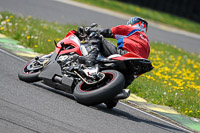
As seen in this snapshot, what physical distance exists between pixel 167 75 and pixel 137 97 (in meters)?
2.90

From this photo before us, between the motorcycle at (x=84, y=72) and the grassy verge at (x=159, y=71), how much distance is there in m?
2.33

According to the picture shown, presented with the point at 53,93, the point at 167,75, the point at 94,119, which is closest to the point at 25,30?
the point at 167,75

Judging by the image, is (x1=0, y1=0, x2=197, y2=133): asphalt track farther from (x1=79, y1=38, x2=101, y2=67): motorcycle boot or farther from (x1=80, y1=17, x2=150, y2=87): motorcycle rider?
(x1=80, y1=17, x2=150, y2=87): motorcycle rider

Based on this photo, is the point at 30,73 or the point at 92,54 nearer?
the point at 92,54

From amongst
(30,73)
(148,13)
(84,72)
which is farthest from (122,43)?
(148,13)

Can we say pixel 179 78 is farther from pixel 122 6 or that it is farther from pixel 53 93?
pixel 122 6

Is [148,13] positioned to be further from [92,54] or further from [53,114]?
[53,114]

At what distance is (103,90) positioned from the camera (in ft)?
20.3

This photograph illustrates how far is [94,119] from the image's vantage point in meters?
5.90

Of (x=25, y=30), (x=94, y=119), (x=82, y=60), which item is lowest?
(x=25, y=30)

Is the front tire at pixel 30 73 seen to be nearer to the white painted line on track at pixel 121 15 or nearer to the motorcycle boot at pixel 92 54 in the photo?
the motorcycle boot at pixel 92 54

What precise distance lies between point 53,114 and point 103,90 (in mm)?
939

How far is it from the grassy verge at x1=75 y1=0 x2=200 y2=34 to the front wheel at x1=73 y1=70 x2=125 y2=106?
1873cm

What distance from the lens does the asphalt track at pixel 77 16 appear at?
58.3 ft
